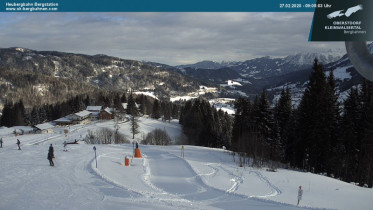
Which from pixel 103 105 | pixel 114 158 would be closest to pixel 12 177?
pixel 114 158

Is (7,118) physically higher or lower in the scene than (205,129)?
lower

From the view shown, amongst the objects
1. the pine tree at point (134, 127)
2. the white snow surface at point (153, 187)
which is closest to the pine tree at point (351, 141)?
the white snow surface at point (153, 187)

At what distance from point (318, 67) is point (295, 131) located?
7330 mm

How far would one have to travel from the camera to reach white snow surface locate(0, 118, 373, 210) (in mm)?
11711

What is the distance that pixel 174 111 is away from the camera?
11588 cm

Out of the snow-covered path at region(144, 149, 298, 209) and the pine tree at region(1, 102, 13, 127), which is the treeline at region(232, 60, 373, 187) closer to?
the snow-covered path at region(144, 149, 298, 209)

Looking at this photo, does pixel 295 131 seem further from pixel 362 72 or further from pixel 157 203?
pixel 362 72

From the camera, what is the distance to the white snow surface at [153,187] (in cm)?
1171

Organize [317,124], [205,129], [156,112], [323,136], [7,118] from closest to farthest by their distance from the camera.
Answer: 1. [323,136]
2. [317,124]
3. [205,129]
4. [7,118]
5. [156,112]

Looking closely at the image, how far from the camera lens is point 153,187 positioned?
14469 mm

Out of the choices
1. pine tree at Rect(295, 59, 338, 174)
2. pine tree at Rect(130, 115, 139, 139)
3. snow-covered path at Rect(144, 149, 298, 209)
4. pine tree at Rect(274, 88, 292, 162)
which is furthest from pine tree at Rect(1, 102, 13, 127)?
pine tree at Rect(295, 59, 338, 174)

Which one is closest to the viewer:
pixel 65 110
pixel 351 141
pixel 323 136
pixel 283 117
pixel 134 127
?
pixel 323 136

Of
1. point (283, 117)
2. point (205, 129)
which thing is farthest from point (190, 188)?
point (205, 129)

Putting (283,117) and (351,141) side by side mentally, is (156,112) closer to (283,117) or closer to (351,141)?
(283,117)
